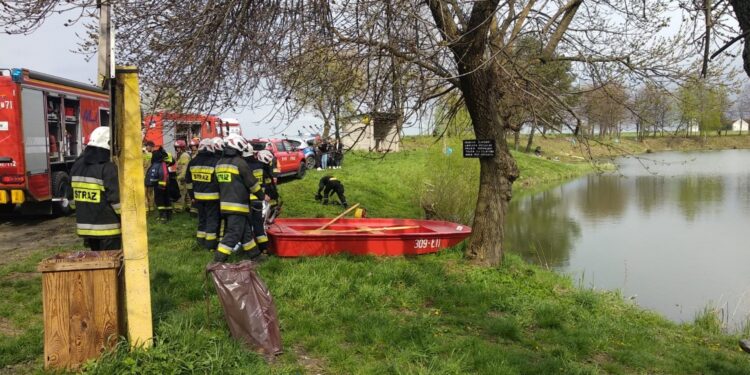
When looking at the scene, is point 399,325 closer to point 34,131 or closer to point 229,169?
point 229,169

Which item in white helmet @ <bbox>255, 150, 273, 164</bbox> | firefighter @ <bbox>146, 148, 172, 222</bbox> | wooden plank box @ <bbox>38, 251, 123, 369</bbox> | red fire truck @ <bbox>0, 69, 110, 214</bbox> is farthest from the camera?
firefighter @ <bbox>146, 148, 172, 222</bbox>

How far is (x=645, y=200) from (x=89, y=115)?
19396 mm

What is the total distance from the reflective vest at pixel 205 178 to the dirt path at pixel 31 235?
8.07ft

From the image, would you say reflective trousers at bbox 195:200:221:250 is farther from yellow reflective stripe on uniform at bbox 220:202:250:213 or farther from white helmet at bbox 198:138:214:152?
white helmet at bbox 198:138:214:152

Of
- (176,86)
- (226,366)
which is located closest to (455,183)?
(176,86)

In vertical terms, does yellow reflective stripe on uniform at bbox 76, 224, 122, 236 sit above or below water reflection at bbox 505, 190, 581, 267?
above

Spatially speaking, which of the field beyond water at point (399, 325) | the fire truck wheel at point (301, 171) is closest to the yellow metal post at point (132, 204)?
the field beyond water at point (399, 325)

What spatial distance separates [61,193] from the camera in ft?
37.2

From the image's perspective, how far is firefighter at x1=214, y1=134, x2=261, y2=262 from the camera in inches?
274

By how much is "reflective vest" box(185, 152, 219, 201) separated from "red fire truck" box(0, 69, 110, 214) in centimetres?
437

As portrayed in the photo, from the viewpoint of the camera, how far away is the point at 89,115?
12531mm

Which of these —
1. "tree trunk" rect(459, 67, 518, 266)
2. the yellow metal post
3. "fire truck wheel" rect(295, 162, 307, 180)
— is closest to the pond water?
"tree trunk" rect(459, 67, 518, 266)

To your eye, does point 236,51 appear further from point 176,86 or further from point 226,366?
point 226,366

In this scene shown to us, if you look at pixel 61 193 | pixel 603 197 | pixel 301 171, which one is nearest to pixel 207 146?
pixel 61 193
